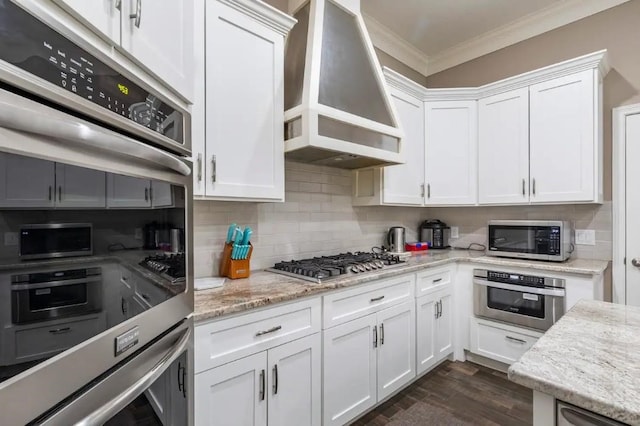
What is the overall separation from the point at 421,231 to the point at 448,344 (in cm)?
125

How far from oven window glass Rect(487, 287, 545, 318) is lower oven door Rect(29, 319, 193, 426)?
8.11 ft

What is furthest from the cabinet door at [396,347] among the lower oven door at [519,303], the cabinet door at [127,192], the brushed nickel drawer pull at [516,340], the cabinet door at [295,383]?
the cabinet door at [127,192]

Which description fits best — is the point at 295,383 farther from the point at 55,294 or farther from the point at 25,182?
the point at 25,182

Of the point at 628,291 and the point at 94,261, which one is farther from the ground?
the point at 94,261

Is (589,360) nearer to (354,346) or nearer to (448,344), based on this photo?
(354,346)

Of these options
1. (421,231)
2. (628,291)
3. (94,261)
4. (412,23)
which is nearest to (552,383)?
(94,261)

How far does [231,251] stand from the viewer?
1.91m

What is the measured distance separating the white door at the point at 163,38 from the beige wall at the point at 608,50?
3.23 metres

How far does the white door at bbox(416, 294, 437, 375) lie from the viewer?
7.97ft

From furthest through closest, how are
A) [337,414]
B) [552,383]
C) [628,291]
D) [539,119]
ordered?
[539,119], [628,291], [337,414], [552,383]

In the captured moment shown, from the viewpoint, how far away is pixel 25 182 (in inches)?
18.7

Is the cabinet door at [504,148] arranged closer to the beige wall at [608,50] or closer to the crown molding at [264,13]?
the beige wall at [608,50]

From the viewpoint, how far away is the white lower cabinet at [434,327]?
245cm

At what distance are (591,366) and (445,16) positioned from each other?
3160 millimetres
